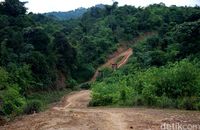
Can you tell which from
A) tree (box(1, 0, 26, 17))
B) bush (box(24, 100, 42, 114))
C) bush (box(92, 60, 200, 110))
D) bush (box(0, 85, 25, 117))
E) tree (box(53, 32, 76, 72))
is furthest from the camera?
tree (box(53, 32, 76, 72))

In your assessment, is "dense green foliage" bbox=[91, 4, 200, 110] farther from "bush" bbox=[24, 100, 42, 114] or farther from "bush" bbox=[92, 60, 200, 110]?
"bush" bbox=[24, 100, 42, 114]

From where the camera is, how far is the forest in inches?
918

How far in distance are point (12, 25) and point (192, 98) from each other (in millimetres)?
29154

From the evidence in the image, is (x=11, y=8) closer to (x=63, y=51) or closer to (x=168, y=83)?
(x=63, y=51)

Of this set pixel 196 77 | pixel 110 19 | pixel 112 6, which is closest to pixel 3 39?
pixel 196 77

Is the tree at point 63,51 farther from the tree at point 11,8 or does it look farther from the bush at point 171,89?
the bush at point 171,89

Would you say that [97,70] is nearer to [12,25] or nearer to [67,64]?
[67,64]

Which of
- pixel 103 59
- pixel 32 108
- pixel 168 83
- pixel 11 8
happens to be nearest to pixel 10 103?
pixel 32 108

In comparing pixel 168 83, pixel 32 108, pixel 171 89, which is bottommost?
pixel 32 108

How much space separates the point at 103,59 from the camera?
6166cm

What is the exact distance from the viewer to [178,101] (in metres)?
21.9

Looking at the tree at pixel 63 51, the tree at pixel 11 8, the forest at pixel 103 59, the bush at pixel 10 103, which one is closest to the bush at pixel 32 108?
the forest at pixel 103 59

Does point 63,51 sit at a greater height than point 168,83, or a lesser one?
lesser

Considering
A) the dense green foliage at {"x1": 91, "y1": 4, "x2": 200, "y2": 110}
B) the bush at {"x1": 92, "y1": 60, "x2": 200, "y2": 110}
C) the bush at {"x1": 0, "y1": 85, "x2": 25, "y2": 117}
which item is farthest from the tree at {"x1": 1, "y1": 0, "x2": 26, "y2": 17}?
the bush at {"x1": 92, "y1": 60, "x2": 200, "y2": 110}
